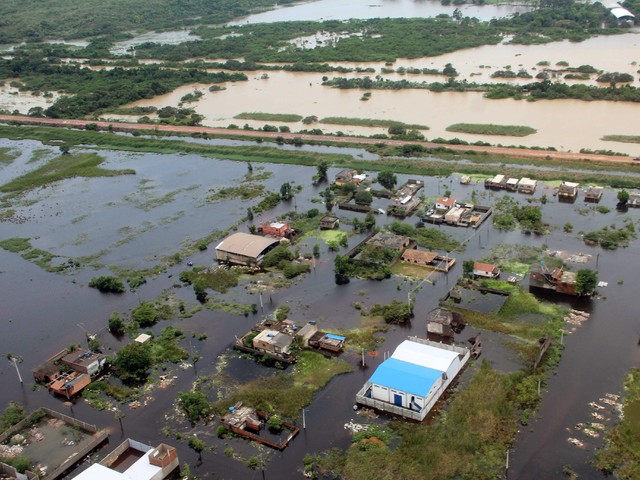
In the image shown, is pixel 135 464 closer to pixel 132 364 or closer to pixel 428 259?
pixel 132 364

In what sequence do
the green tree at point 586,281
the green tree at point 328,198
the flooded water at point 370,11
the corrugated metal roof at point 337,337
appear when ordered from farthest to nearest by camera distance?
the flooded water at point 370,11, the green tree at point 328,198, the green tree at point 586,281, the corrugated metal roof at point 337,337

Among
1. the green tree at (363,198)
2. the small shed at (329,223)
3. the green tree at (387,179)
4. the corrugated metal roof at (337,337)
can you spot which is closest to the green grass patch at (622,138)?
the green tree at (387,179)

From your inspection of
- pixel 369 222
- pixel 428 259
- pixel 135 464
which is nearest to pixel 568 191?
pixel 428 259

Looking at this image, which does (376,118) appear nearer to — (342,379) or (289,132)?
(289,132)

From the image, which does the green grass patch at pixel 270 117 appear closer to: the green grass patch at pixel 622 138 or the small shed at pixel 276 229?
the small shed at pixel 276 229

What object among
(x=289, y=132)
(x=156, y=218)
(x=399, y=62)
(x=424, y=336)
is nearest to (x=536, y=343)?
(x=424, y=336)

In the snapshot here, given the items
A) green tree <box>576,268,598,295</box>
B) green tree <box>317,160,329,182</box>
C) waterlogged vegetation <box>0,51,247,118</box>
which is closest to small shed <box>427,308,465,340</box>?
green tree <box>576,268,598,295</box>
